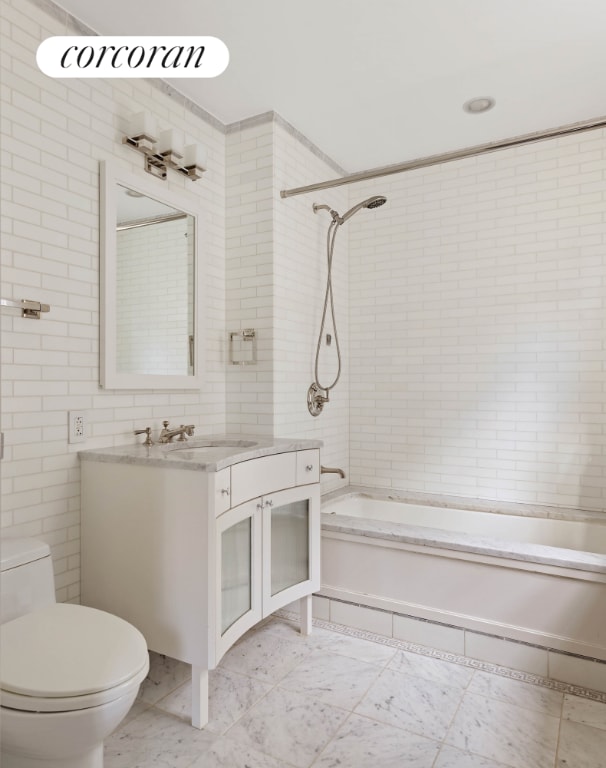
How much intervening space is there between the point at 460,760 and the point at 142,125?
264 cm

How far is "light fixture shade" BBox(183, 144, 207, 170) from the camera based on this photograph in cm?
239

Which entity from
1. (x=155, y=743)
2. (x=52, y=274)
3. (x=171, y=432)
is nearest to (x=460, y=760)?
(x=155, y=743)

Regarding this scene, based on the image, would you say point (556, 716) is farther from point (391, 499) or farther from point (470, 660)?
point (391, 499)

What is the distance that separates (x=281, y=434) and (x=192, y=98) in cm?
180

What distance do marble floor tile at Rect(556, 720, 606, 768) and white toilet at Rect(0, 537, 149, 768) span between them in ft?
4.45

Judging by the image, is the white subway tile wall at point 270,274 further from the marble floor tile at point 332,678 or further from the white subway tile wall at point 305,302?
the marble floor tile at point 332,678

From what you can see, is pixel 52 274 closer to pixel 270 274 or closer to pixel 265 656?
pixel 270 274

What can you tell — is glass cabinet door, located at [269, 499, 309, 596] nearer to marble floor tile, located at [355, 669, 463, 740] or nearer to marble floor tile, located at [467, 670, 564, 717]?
marble floor tile, located at [355, 669, 463, 740]

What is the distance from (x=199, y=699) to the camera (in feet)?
5.61

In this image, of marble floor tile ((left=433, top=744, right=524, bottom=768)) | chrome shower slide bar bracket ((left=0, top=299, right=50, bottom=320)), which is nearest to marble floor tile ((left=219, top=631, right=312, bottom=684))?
marble floor tile ((left=433, top=744, right=524, bottom=768))

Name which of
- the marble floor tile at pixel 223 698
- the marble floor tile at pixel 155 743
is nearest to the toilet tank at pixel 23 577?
the marble floor tile at pixel 155 743

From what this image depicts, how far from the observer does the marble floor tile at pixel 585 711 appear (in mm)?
1745

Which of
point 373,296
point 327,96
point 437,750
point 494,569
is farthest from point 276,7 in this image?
point 437,750

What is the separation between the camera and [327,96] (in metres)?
2.53
